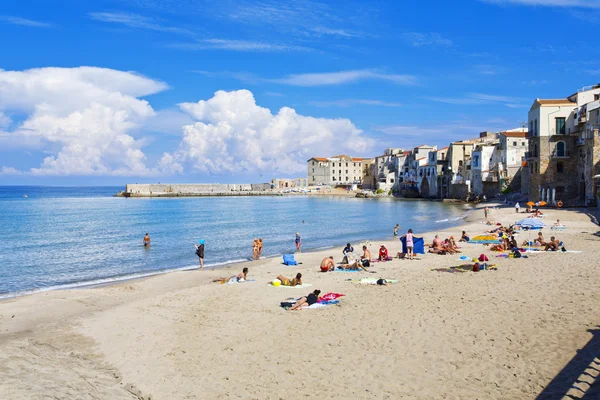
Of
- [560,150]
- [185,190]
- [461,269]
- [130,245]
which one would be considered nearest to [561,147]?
[560,150]

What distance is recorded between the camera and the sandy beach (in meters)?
8.05

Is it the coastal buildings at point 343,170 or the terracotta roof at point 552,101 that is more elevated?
the terracotta roof at point 552,101

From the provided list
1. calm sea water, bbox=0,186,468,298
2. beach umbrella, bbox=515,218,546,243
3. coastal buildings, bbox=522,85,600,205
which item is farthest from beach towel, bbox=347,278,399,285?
coastal buildings, bbox=522,85,600,205

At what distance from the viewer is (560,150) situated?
164 feet

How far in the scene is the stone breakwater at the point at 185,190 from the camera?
457 ft

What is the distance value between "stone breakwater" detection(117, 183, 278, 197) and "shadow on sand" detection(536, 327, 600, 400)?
133984 mm

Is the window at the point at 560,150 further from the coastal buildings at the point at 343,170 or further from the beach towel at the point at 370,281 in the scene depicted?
the coastal buildings at the point at 343,170

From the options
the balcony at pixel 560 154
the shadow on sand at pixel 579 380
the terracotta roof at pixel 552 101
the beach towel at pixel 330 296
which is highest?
the terracotta roof at pixel 552 101

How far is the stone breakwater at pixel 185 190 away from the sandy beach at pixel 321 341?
126 m

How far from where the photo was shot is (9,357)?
9.95m

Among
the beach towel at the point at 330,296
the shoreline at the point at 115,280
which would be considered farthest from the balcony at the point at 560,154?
the beach towel at the point at 330,296

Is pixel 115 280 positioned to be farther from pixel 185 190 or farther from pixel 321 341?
pixel 185 190

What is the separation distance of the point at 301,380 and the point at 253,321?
4.13 metres

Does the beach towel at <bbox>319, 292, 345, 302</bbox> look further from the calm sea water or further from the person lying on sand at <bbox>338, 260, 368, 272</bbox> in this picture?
the calm sea water
